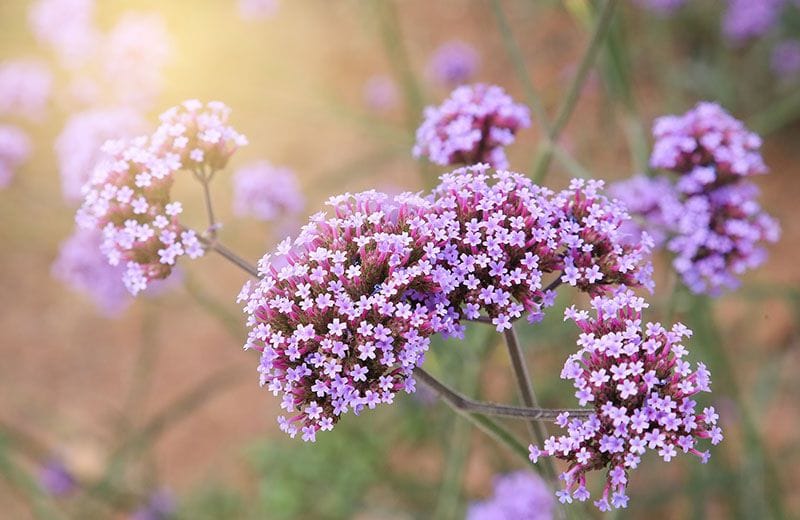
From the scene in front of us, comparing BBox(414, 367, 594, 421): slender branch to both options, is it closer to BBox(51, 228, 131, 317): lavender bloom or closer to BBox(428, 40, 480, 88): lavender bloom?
BBox(51, 228, 131, 317): lavender bloom

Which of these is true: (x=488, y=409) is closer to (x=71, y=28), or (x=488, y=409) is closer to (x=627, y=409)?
(x=627, y=409)

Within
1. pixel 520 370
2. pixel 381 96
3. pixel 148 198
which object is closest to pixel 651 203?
pixel 520 370

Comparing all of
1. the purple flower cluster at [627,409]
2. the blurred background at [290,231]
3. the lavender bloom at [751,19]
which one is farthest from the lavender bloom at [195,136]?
the lavender bloom at [751,19]

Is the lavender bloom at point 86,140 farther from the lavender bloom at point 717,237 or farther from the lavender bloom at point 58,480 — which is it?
the lavender bloom at point 717,237

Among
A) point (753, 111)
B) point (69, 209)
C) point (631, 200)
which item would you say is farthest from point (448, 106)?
point (753, 111)

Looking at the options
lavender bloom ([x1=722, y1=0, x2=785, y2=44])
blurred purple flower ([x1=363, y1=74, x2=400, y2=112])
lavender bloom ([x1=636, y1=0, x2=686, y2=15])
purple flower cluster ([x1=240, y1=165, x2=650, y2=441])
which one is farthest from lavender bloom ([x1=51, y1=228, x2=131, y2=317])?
lavender bloom ([x1=722, y1=0, x2=785, y2=44])

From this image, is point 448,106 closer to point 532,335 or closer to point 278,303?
point 278,303
